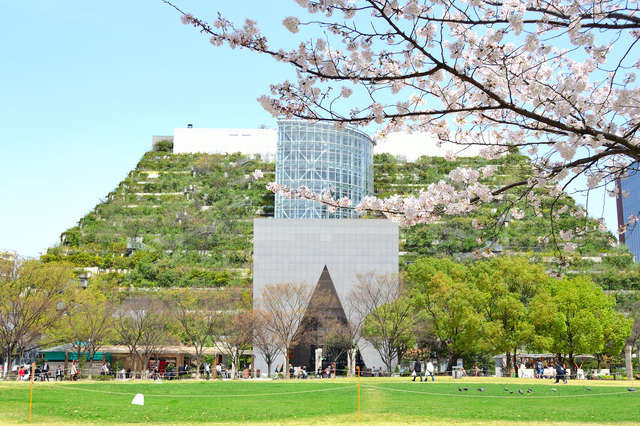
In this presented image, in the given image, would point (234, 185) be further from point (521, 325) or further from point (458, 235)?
point (521, 325)

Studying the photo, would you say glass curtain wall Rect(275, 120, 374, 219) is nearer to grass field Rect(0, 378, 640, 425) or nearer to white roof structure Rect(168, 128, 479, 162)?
white roof structure Rect(168, 128, 479, 162)

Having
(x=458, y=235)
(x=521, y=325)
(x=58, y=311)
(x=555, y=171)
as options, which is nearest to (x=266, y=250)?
(x=58, y=311)

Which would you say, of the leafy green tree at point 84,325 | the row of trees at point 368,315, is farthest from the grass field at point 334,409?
the leafy green tree at point 84,325

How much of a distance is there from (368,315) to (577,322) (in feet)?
40.8

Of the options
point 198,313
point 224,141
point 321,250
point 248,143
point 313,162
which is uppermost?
point 224,141

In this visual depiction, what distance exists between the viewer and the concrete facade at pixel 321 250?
46688 millimetres

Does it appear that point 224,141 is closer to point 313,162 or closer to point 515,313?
point 313,162

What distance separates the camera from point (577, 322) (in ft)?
104

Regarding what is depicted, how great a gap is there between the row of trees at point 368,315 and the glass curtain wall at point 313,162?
2173 cm

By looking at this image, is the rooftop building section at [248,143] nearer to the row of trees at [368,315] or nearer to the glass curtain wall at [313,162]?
the glass curtain wall at [313,162]

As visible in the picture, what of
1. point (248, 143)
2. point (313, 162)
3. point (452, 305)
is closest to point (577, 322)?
point (452, 305)

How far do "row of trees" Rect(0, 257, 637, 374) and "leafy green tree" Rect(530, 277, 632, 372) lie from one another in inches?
2.2

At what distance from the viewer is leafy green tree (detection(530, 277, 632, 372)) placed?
31.5 meters

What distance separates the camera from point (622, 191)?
29.1ft
